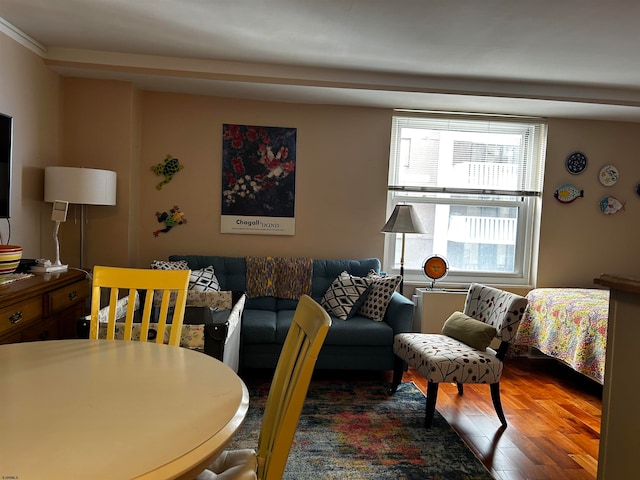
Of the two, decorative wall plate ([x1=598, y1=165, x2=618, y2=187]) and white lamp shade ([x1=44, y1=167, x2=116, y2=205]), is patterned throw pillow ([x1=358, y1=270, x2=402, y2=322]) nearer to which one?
white lamp shade ([x1=44, y1=167, x2=116, y2=205])

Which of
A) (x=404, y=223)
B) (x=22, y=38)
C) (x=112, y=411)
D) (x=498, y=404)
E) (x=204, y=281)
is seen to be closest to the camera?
(x=112, y=411)

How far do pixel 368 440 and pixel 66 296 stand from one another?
1.91 meters

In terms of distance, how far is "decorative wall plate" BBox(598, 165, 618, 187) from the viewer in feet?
15.2

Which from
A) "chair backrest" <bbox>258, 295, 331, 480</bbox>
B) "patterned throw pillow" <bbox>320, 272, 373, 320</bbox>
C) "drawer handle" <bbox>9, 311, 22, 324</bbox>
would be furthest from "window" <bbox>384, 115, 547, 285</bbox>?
"chair backrest" <bbox>258, 295, 331, 480</bbox>

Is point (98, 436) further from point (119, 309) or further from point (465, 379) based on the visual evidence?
point (465, 379)

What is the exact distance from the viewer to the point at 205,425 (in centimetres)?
108

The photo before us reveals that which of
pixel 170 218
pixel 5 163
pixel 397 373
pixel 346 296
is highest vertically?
pixel 5 163

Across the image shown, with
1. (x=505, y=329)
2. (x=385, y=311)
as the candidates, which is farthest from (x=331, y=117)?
(x=505, y=329)

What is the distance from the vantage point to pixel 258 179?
431 cm

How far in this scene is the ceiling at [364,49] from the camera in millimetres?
2725

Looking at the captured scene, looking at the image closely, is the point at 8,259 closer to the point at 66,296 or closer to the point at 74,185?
the point at 66,296

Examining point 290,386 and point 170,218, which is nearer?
point 290,386

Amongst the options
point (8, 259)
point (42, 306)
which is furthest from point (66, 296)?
point (8, 259)

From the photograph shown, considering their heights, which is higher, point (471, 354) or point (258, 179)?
point (258, 179)
